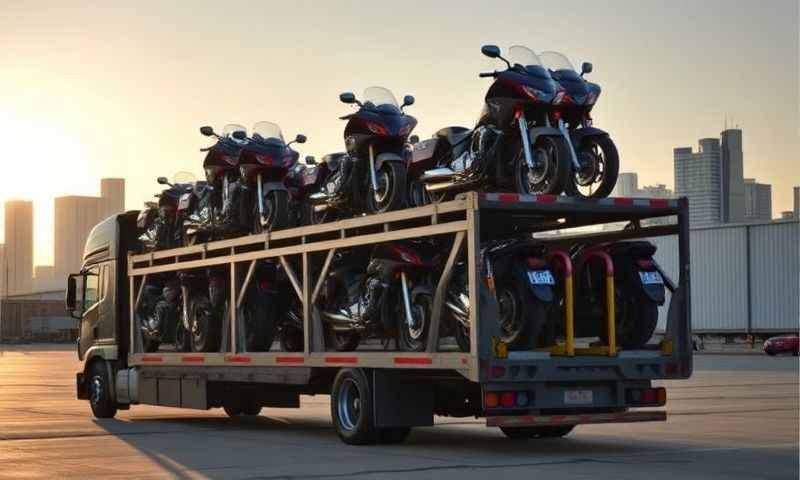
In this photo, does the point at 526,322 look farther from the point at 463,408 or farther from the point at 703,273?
the point at 703,273

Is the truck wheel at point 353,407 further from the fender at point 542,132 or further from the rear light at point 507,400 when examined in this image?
Answer: the fender at point 542,132

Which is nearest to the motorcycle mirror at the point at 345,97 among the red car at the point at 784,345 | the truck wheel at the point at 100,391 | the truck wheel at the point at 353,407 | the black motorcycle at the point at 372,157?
the black motorcycle at the point at 372,157

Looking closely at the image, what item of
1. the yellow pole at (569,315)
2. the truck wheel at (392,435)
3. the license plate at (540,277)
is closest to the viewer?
the license plate at (540,277)

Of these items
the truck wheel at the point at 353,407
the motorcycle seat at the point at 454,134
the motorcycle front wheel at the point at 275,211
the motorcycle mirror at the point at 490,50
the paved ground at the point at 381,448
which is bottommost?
the paved ground at the point at 381,448

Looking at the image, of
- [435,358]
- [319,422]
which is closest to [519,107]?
[435,358]

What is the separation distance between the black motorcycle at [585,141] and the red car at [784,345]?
41351mm

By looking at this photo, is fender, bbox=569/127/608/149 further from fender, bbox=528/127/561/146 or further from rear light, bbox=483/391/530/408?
rear light, bbox=483/391/530/408

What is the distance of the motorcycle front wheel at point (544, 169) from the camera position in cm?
1341

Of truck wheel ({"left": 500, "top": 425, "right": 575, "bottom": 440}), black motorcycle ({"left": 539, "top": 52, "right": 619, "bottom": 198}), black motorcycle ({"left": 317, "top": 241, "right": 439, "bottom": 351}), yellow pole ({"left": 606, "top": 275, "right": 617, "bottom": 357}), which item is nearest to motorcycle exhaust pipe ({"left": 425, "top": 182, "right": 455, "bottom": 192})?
black motorcycle ({"left": 317, "top": 241, "right": 439, "bottom": 351})

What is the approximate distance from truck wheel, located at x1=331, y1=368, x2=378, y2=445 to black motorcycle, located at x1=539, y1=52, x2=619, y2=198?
3066 mm

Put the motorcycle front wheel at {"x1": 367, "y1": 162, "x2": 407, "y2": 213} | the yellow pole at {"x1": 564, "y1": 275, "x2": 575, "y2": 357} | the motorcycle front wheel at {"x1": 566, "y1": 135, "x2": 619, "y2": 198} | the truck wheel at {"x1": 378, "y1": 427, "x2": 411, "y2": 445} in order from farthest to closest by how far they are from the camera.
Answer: the motorcycle front wheel at {"x1": 367, "y1": 162, "x2": 407, "y2": 213} < the truck wheel at {"x1": 378, "y1": 427, "x2": 411, "y2": 445} < the motorcycle front wheel at {"x1": 566, "y1": 135, "x2": 619, "y2": 198} < the yellow pole at {"x1": 564, "y1": 275, "x2": 575, "y2": 357}

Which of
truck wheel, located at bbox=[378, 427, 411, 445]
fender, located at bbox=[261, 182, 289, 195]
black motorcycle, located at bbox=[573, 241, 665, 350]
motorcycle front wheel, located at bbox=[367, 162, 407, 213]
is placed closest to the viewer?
black motorcycle, located at bbox=[573, 241, 665, 350]

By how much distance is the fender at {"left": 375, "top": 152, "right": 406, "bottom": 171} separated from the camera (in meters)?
15.8

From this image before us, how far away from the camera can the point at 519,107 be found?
13.9 meters
